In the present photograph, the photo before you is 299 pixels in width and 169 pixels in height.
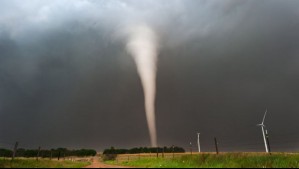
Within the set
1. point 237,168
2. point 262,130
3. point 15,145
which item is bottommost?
point 237,168

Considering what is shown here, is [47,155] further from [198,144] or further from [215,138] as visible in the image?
[215,138]

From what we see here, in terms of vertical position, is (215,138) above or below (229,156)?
above

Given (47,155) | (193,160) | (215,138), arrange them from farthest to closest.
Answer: (47,155) < (215,138) < (193,160)

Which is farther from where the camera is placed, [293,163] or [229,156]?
[229,156]

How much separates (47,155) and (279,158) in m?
128

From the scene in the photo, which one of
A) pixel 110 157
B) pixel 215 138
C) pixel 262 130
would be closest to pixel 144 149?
pixel 110 157

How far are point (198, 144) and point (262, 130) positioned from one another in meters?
19.0

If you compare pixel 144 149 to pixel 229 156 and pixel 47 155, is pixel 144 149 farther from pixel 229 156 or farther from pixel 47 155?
pixel 229 156

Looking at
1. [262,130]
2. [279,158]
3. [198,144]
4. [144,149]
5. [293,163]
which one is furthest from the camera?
[144,149]

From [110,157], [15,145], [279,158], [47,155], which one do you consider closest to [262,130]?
[279,158]

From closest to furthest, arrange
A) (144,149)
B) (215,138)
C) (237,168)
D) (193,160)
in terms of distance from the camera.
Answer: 1. (237,168)
2. (193,160)
3. (215,138)
4. (144,149)

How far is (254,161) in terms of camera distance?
33.7 meters

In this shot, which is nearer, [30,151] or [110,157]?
[110,157]

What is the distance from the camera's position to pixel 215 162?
35719mm
